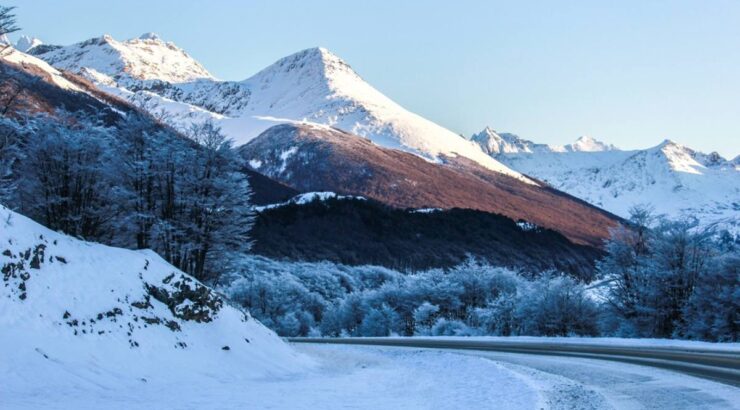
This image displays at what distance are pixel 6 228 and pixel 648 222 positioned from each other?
42.1 m

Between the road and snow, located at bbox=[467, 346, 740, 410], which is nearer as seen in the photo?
snow, located at bbox=[467, 346, 740, 410]

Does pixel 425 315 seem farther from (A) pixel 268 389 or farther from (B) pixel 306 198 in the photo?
(B) pixel 306 198

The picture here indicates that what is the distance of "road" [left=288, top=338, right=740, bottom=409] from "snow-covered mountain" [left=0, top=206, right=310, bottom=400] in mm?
8217

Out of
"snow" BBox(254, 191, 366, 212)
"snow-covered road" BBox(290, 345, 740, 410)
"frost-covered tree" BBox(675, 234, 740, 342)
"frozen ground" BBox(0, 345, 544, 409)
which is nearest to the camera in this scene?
"frozen ground" BBox(0, 345, 544, 409)

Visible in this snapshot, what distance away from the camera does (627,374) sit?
1808 centimetres

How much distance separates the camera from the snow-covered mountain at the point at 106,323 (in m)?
14.1

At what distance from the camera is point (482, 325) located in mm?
49469

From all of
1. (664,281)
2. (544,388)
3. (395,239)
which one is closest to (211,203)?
(544,388)

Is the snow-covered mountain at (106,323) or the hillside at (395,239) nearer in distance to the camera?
the snow-covered mountain at (106,323)

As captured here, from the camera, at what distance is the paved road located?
17.5 m

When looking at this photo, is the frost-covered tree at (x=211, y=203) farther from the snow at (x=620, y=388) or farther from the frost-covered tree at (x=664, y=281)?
the frost-covered tree at (x=664, y=281)

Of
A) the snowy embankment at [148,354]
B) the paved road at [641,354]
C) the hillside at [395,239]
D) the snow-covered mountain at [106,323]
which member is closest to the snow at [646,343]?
the paved road at [641,354]

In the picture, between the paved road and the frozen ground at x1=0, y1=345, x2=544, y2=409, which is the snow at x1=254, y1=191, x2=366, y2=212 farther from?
the frozen ground at x1=0, y1=345, x2=544, y2=409

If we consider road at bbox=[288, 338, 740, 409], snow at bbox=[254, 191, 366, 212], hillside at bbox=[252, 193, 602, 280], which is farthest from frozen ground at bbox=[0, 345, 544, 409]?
snow at bbox=[254, 191, 366, 212]
